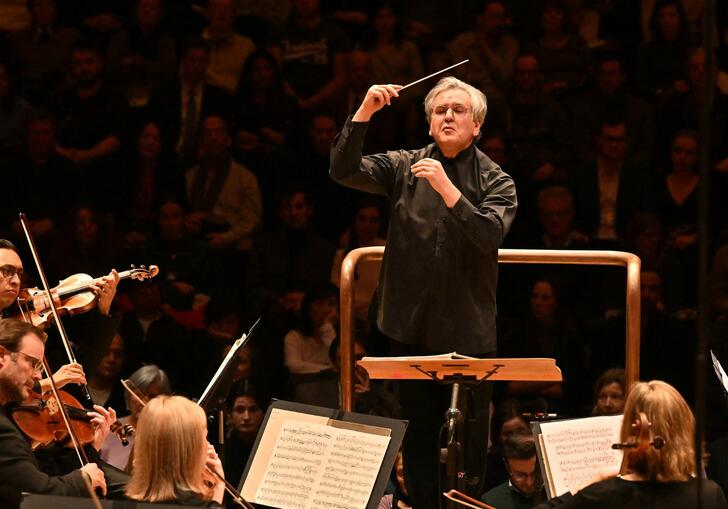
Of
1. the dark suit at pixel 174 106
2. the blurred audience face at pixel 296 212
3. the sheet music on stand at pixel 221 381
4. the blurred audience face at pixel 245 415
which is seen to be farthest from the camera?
the dark suit at pixel 174 106

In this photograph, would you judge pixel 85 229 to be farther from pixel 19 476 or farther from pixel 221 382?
pixel 19 476

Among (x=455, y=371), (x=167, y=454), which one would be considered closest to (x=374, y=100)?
(x=455, y=371)

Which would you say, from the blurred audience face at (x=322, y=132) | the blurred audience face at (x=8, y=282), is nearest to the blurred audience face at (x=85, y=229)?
the blurred audience face at (x=322, y=132)

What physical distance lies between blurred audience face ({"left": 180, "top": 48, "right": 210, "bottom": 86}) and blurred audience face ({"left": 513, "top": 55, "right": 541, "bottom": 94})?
1970 millimetres

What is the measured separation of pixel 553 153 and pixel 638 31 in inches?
48.4

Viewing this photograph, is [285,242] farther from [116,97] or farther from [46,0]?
[46,0]

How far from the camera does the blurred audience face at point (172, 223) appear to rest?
7.31 meters

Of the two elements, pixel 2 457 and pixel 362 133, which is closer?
pixel 2 457

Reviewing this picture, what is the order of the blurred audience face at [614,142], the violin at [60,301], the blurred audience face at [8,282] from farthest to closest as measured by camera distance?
1. the blurred audience face at [614,142]
2. the violin at [60,301]
3. the blurred audience face at [8,282]

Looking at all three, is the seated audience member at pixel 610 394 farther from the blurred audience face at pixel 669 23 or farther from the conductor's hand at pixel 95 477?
the blurred audience face at pixel 669 23

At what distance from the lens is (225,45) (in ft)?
27.0

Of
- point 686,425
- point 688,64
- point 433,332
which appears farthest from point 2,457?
point 688,64

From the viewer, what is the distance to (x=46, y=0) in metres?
8.09

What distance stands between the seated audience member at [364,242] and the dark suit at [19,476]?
315cm
